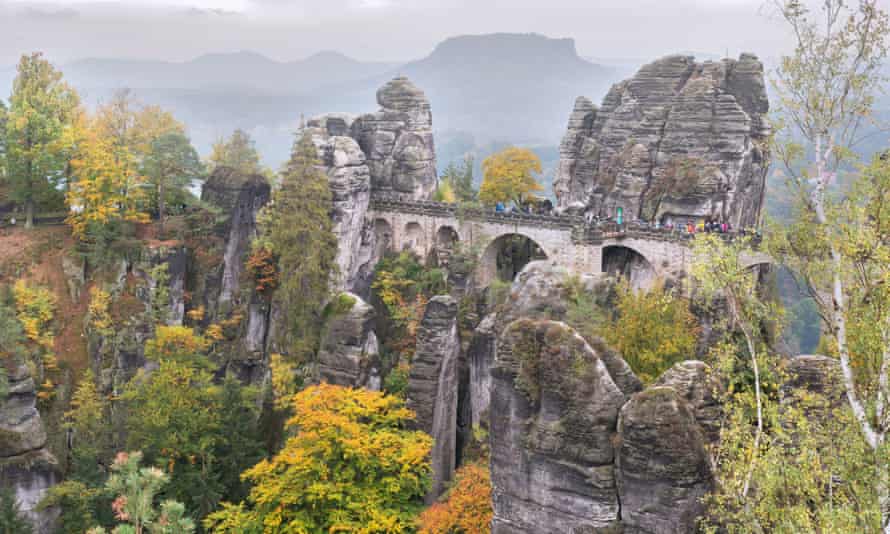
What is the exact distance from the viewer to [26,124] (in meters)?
40.7

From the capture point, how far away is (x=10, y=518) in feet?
86.3

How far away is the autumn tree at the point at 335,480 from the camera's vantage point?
81.2 feet

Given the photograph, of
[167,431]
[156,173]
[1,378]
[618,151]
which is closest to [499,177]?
[618,151]

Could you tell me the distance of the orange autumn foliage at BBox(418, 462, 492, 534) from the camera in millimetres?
23078

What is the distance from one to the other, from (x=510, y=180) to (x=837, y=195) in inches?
1207

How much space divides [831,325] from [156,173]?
36.0m

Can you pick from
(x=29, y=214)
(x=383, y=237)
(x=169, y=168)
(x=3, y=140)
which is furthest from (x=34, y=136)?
(x=383, y=237)

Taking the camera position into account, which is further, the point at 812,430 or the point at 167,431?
the point at 167,431

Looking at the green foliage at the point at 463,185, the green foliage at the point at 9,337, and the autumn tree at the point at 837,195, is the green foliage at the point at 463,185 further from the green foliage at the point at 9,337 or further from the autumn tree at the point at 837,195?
the autumn tree at the point at 837,195

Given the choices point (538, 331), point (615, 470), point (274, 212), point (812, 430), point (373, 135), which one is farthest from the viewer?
point (373, 135)

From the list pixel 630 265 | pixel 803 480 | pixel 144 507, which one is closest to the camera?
pixel 803 480

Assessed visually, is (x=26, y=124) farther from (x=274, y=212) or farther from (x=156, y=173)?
(x=274, y=212)

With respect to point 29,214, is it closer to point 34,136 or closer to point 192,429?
point 34,136

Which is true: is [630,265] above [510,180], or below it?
below
